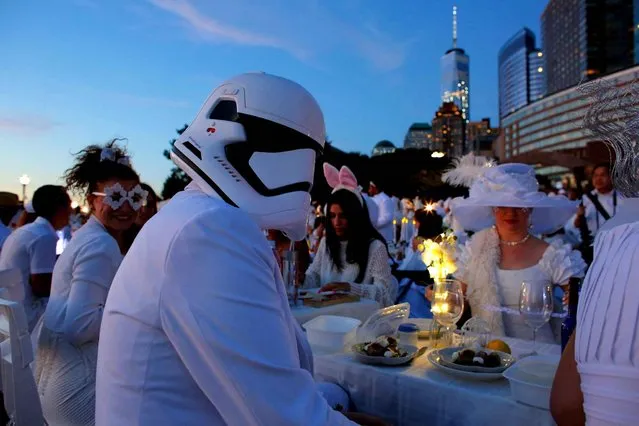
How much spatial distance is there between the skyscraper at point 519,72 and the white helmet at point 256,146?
144 metres

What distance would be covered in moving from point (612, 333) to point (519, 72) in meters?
159

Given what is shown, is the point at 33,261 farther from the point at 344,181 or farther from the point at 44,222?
the point at 344,181

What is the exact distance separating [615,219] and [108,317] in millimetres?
1412

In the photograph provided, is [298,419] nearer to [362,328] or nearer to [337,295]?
[362,328]

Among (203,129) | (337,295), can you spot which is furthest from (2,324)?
(337,295)

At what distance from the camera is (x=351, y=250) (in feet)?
14.4

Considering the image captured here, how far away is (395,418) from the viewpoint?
1978mm

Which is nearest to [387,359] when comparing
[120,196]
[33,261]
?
[120,196]

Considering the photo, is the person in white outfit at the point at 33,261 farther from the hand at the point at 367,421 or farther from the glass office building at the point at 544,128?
the glass office building at the point at 544,128

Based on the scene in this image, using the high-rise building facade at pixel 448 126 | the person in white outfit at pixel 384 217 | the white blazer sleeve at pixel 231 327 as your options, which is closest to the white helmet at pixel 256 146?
the white blazer sleeve at pixel 231 327

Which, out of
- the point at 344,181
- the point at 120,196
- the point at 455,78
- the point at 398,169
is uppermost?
the point at 455,78

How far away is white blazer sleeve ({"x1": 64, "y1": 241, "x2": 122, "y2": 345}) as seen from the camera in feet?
7.63

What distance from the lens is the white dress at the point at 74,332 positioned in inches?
92.4

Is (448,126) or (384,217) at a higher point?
(448,126)
